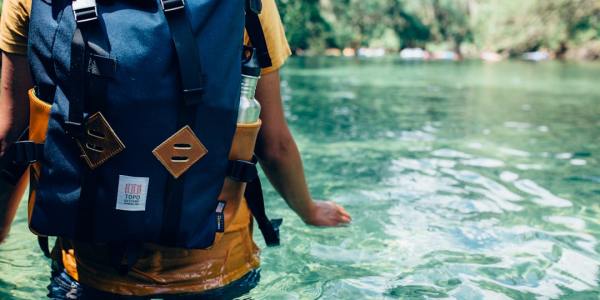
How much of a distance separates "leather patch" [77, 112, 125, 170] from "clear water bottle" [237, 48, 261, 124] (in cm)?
42

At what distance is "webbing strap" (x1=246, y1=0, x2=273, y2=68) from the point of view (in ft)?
5.87

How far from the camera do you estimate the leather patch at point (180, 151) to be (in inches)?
64.1

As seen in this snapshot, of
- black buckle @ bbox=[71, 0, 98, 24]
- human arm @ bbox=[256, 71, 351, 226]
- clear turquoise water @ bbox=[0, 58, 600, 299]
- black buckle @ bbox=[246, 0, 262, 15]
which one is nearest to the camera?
black buckle @ bbox=[71, 0, 98, 24]

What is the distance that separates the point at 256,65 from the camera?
1857 millimetres

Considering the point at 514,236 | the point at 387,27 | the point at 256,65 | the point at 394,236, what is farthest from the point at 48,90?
the point at 387,27

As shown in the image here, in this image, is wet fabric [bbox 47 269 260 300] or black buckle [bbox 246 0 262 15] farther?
wet fabric [bbox 47 269 260 300]

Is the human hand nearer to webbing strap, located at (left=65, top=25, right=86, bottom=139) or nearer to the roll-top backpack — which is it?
the roll-top backpack

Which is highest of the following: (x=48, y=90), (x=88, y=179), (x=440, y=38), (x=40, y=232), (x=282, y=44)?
(x=282, y=44)

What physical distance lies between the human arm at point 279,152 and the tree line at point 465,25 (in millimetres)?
43251

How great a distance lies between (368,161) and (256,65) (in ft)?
16.5

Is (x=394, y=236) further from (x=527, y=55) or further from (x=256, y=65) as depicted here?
(x=527, y=55)

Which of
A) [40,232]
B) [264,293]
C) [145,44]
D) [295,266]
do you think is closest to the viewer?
[145,44]

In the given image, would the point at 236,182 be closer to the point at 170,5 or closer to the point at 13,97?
the point at 170,5

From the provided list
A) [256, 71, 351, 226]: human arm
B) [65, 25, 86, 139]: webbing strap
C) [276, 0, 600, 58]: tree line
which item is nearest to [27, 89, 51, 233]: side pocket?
[65, 25, 86, 139]: webbing strap
